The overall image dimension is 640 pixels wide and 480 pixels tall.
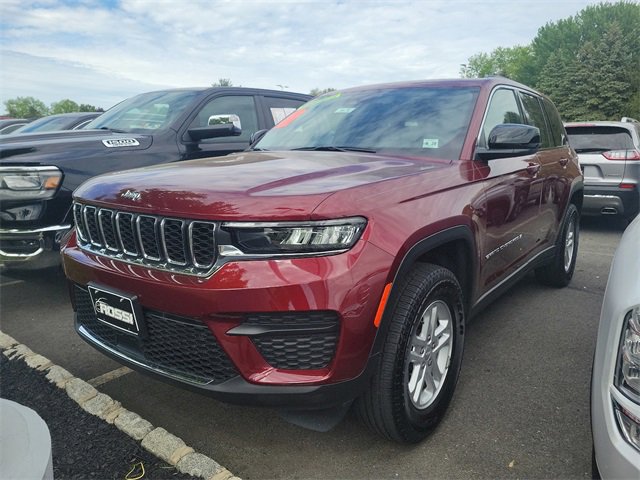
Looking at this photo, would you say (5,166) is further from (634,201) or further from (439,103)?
(634,201)

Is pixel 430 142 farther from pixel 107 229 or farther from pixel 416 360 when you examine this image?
pixel 107 229

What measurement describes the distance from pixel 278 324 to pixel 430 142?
5.07ft

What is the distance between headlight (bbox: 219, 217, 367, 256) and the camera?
Answer: 71.8 inches

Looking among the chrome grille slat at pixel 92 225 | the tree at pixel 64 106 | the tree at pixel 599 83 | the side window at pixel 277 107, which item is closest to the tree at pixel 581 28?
the tree at pixel 599 83

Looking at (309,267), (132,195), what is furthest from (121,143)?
(309,267)

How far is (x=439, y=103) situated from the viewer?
3047 millimetres

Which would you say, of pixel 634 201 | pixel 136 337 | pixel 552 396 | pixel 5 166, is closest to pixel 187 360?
pixel 136 337

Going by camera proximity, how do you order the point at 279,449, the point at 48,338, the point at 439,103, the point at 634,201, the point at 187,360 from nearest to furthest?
A: the point at 187,360 → the point at 279,449 → the point at 439,103 → the point at 48,338 → the point at 634,201

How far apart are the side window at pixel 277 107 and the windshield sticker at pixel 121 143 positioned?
1.84 meters

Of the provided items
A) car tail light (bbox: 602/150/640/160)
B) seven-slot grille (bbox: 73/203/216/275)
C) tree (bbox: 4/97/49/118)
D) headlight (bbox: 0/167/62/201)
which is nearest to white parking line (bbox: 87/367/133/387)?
seven-slot grille (bbox: 73/203/216/275)

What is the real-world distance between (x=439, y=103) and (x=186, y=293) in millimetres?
2013

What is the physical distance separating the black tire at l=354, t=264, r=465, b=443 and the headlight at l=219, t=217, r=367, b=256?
37 centimetres

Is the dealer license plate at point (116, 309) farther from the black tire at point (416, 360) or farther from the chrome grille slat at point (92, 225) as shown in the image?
the black tire at point (416, 360)

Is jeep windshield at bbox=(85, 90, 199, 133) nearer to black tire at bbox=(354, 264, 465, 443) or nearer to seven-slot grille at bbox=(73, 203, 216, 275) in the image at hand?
seven-slot grille at bbox=(73, 203, 216, 275)
